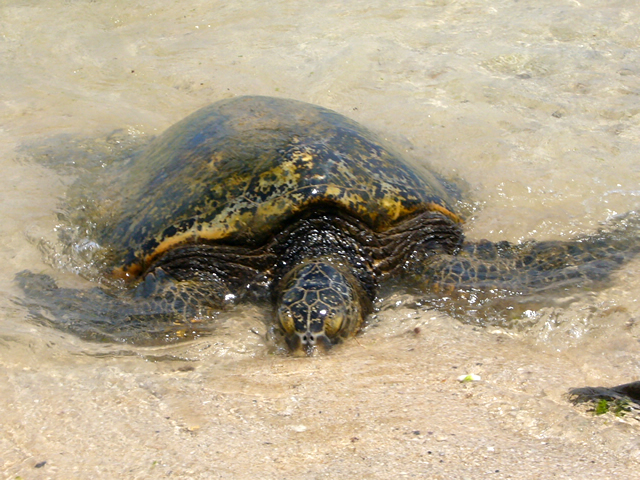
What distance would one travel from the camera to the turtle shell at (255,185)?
13.5ft

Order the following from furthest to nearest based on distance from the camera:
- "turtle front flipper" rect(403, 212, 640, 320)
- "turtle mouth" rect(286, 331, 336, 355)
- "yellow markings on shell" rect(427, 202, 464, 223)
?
"yellow markings on shell" rect(427, 202, 464, 223), "turtle front flipper" rect(403, 212, 640, 320), "turtle mouth" rect(286, 331, 336, 355)

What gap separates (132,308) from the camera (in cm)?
387

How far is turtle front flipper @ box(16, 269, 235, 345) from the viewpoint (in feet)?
11.8

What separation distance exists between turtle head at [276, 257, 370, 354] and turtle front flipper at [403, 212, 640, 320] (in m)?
0.58

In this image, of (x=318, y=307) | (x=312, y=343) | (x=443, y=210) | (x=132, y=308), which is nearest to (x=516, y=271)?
(x=443, y=210)

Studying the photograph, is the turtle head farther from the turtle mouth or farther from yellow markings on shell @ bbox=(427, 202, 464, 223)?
yellow markings on shell @ bbox=(427, 202, 464, 223)

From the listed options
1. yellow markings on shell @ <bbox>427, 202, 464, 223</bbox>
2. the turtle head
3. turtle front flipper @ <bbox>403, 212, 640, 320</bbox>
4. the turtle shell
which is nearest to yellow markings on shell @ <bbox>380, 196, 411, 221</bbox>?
the turtle shell

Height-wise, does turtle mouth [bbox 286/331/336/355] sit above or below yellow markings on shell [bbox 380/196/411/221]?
below

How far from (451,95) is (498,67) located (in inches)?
38.0

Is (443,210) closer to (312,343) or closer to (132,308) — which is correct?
(312,343)

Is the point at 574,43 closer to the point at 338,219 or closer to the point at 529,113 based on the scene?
the point at 529,113

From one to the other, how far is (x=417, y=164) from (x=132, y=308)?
292 centimetres

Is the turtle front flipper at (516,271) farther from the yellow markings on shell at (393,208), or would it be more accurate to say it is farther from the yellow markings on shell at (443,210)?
the yellow markings on shell at (393,208)

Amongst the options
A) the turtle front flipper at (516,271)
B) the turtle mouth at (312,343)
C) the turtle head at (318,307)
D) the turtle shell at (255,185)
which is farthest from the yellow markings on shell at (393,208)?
the turtle mouth at (312,343)
